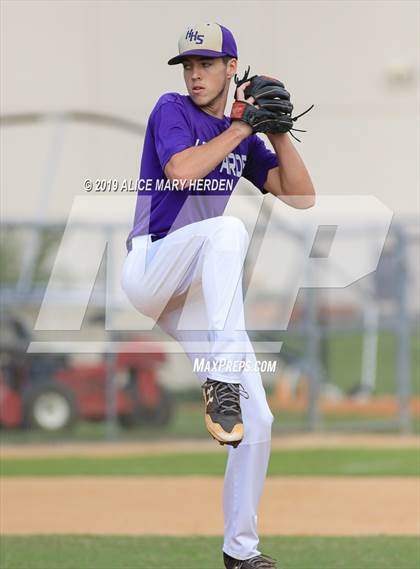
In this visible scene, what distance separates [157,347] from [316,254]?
222 cm


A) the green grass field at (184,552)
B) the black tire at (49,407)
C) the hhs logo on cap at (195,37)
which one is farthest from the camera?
the black tire at (49,407)

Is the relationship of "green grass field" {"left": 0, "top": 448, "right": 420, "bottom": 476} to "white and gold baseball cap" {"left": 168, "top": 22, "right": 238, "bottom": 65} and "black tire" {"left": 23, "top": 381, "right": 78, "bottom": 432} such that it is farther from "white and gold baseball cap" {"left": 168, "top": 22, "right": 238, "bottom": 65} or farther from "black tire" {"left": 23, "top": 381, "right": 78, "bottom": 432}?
"white and gold baseball cap" {"left": 168, "top": 22, "right": 238, "bottom": 65}

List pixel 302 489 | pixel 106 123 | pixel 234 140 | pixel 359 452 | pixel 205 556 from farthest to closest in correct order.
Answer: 1. pixel 106 123
2. pixel 359 452
3. pixel 302 489
4. pixel 205 556
5. pixel 234 140

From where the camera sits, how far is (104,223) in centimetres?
1228

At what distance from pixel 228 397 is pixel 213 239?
0.52m

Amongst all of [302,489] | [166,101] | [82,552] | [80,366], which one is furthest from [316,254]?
[166,101]

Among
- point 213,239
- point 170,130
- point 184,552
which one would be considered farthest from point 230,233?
point 184,552

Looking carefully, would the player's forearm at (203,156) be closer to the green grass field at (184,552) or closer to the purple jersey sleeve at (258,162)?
the purple jersey sleeve at (258,162)

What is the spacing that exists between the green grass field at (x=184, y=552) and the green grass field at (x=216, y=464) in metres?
3.13

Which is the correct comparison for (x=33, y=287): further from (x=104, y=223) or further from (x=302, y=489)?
(x=302, y=489)

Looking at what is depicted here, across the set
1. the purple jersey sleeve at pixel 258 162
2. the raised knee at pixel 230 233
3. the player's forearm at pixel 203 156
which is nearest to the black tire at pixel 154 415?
the purple jersey sleeve at pixel 258 162

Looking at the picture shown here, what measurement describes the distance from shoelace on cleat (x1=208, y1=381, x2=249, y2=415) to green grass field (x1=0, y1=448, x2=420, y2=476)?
5243 mm

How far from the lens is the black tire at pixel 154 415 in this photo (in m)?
12.4

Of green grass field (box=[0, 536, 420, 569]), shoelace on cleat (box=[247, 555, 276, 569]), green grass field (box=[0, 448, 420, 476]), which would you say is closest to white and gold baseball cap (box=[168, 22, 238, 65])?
shoelace on cleat (box=[247, 555, 276, 569])
